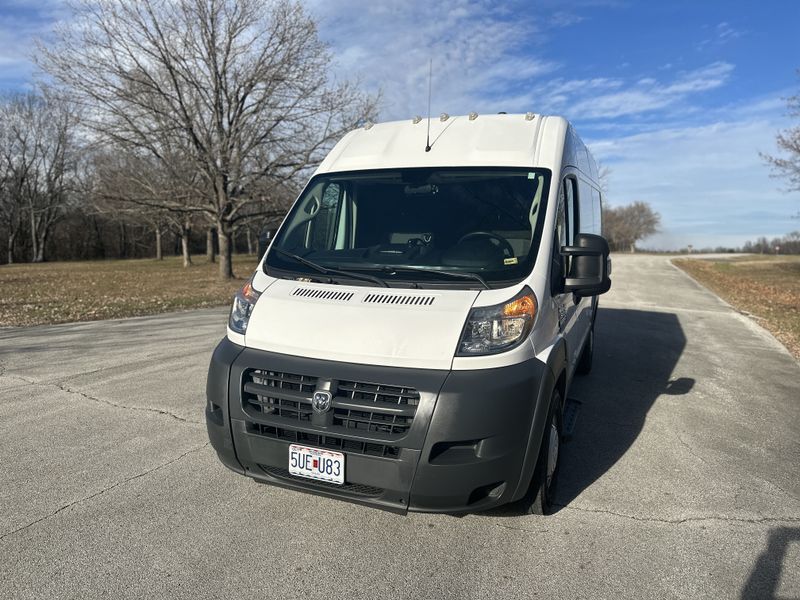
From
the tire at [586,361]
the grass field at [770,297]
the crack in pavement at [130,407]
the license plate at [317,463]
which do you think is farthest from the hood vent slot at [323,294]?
the grass field at [770,297]

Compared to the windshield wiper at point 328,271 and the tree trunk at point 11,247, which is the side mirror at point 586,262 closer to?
the windshield wiper at point 328,271

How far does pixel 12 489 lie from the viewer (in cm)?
373

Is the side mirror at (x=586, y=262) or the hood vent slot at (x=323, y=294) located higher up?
the side mirror at (x=586, y=262)

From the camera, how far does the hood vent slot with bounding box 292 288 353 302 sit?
3.30m

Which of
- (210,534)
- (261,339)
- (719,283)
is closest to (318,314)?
(261,339)

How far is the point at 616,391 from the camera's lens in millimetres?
6461

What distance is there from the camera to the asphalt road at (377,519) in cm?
282

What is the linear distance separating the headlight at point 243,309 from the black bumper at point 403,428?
0.38m

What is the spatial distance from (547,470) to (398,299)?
1.36 meters

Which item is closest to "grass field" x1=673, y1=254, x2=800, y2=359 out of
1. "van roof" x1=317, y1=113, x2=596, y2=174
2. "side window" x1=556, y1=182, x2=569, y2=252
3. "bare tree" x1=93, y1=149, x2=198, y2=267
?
"side window" x1=556, y1=182, x2=569, y2=252

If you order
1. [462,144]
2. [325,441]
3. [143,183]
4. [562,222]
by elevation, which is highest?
[143,183]

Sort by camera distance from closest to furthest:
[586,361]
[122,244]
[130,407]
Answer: [130,407]
[586,361]
[122,244]

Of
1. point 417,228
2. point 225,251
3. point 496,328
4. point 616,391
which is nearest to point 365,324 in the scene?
point 496,328

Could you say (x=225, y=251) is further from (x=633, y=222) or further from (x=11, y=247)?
(x=633, y=222)
